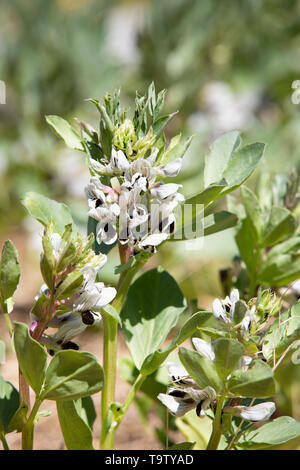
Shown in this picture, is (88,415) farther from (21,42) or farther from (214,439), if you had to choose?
(21,42)

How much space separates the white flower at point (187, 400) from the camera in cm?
65

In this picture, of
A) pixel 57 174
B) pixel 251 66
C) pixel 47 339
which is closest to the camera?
pixel 47 339

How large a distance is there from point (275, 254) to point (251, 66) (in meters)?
1.90

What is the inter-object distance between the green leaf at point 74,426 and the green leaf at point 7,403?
58mm

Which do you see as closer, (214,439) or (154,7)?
(214,439)

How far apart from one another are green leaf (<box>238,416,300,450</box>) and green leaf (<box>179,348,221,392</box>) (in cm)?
9

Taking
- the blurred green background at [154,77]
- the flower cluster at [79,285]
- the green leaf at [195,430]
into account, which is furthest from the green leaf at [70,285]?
the blurred green background at [154,77]

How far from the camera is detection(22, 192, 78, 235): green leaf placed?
681 mm

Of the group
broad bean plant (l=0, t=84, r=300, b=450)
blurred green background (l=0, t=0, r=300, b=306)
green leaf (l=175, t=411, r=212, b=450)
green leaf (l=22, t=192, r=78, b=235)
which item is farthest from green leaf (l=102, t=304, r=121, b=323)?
blurred green background (l=0, t=0, r=300, b=306)

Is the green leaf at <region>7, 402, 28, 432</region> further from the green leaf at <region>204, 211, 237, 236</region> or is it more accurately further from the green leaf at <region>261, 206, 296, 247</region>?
the green leaf at <region>261, 206, 296, 247</region>

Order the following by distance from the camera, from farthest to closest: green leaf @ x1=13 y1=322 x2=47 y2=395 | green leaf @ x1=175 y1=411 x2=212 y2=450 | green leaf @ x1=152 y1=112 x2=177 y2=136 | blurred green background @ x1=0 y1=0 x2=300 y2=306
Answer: blurred green background @ x1=0 y1=0 x2=300 y2=306
green leaf @ x1=175 y1=411 x2=212 y2=450
green leaf @ x1=152 y1=112 x2=177 y2=136
green leaf @ x1=13 y1=322 x2=47 y2=395

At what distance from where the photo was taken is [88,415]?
0.73 meters
